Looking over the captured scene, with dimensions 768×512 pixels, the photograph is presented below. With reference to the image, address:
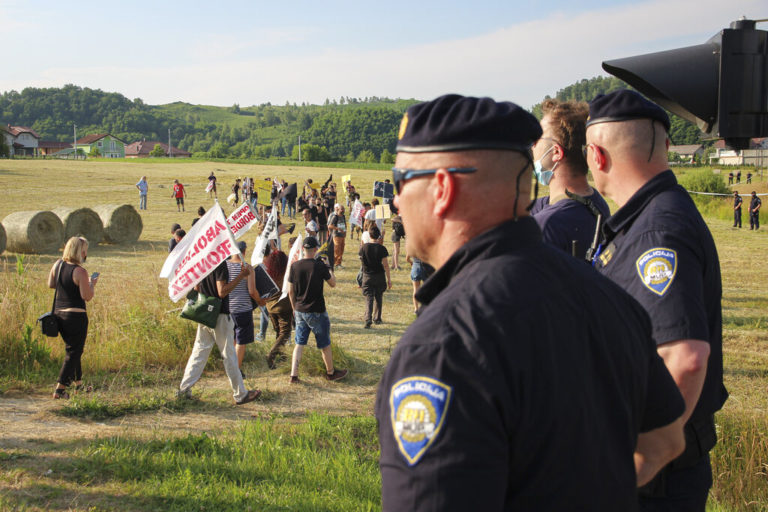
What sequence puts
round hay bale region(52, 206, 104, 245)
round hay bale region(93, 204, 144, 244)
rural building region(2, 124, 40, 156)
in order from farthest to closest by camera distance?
rural building region(2, 124, 40, 156) < round hay bale region(93, 204, 144, 244) < round hay bale region(52, 206, 104, 245)

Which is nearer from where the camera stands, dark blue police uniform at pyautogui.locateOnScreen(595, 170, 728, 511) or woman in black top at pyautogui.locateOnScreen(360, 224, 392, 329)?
dark blue police uniform at pyautogui.locateOnScreen(595, 170, 728, 511)

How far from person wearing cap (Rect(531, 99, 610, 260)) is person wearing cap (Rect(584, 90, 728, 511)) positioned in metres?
0.62

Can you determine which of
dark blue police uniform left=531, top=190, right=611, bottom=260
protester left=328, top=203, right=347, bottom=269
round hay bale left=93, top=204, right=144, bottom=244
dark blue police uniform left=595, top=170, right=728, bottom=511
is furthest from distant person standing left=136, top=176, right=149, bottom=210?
dark blue police uniform left=595, top=170, right=728, bottom=511

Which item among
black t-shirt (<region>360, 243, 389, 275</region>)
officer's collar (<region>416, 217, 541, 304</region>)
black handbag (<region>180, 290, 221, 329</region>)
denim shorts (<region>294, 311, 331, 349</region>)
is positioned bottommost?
denim shorts (<region>294, 311, 331, 349</region>)

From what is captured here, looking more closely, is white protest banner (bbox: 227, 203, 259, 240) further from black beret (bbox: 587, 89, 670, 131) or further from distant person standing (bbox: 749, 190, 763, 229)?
distant person standing (bbox: 749, 190, 763, 229)

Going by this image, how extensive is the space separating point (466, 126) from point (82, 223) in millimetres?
22367

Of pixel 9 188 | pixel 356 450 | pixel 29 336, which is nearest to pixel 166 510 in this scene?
pixel 356 450

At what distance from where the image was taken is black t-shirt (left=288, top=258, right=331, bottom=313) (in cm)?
884

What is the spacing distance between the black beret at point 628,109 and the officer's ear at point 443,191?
1.42m

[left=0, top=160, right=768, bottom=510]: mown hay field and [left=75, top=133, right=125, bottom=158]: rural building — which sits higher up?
[left=75, top=133, right=125, bottom=158]: rural building

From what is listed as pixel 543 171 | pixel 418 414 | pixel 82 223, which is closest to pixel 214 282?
pixel 543 171

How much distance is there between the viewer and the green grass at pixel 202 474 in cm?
444

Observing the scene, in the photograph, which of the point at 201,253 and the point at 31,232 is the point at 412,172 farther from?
the point at 31,232

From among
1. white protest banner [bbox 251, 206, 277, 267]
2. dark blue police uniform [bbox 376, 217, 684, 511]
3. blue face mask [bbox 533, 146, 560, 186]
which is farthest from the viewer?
white protest banner [bbox 251, 206, 277, 267]
